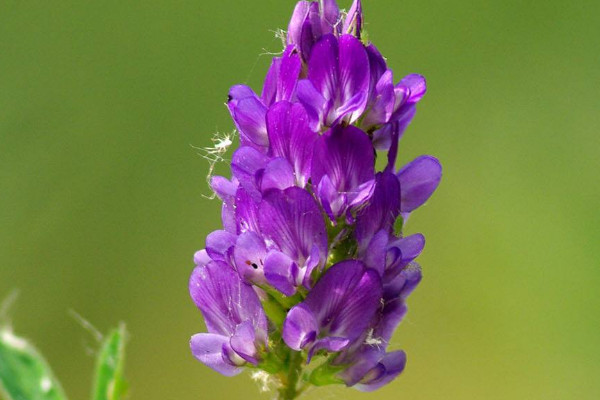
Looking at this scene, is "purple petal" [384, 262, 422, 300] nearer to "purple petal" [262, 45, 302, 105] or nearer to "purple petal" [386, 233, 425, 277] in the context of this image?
"purple petal" [386, 233, 425, 277]

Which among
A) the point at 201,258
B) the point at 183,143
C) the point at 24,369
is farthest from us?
the point at 183,143

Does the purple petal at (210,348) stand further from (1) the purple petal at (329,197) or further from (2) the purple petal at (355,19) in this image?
(2) the purple petal at (355,19)

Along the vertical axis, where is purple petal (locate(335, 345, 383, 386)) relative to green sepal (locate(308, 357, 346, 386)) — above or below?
above

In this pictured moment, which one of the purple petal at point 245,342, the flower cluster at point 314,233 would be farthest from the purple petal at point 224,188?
the purple petal at point 245,342

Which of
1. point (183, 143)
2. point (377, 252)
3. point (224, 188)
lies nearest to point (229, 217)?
point (224, 188)

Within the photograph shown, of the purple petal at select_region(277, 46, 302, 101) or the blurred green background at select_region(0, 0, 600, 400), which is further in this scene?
the blurred green background at select_region(0, 0, 600, 400)

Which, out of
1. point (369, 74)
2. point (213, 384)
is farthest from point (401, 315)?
point (213, 384)

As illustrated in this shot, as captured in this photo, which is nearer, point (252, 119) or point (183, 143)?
point (252, 119)

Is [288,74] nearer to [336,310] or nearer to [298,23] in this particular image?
[298,23]

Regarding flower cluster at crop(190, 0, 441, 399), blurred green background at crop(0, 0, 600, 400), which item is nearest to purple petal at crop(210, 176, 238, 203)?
flower cluster at crop(190, 0, 441, 399)
